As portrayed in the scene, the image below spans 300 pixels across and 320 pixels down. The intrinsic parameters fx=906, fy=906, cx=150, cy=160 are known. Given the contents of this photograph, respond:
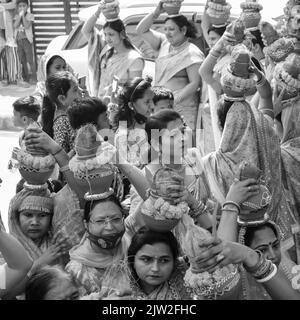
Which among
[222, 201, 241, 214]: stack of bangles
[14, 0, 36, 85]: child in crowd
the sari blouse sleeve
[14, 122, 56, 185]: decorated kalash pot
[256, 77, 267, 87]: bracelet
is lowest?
[14, 0, 36, 85]: child in crowd

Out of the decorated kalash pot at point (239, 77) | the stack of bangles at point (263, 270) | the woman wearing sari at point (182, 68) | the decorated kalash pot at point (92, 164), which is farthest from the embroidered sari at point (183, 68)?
the stack of bangles at point (263, 270)

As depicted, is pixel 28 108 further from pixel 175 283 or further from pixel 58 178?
pixel 175 283

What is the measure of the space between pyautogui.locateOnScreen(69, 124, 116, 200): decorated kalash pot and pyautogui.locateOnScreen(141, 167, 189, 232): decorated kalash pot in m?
0.38

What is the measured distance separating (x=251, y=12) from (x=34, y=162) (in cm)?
207

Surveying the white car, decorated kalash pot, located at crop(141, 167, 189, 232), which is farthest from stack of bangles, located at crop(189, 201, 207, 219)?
the white car

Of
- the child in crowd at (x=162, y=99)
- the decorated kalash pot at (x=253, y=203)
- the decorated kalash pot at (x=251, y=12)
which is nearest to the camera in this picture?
the decorated kalash pot at (x=253, y=203)

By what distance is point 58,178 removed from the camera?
4.73 metres

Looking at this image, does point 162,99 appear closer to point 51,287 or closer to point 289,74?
point 289,74

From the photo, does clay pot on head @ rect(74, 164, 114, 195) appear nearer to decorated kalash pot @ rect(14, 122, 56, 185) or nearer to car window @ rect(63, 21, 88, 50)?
decorated kalash pot @ rect(14, 122, 56, 185)

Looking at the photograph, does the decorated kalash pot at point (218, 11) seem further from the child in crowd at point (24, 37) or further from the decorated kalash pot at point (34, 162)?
the child in crowd at point (24, 37)

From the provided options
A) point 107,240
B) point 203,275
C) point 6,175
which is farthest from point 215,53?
point 6,175

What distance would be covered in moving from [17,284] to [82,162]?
69cm

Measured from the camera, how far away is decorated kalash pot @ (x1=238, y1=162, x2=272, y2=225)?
10.5ft

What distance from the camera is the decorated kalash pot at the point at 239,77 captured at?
12.7 ft
